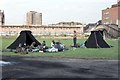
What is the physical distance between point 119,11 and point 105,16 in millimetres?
18425

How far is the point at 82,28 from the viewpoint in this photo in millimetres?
142250

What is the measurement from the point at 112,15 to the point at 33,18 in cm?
4695

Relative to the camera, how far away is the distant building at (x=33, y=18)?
16350 cm

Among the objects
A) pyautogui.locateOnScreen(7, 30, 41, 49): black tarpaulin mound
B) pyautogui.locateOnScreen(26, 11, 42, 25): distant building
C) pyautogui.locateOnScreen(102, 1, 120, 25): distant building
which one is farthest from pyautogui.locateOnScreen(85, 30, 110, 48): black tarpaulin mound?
pyautogui.locateOnScreen(26, 11, 42, 25): distant building

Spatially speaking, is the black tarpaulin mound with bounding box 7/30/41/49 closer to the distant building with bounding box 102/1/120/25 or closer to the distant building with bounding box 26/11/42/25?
the distant building with bounding box 102/1/120/25

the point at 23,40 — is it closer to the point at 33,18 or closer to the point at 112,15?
the point at 112,15

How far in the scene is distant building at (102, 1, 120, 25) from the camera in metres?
147

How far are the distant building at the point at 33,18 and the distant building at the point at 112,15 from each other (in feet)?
123

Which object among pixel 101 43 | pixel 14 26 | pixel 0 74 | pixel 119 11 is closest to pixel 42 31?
pixel 14 26

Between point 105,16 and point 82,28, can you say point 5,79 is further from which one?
point 105,16

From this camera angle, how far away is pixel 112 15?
153875 mm

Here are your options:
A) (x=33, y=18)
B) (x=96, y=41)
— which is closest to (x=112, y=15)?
(x=33, y=18)

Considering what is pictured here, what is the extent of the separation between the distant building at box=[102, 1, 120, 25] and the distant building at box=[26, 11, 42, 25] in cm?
3737

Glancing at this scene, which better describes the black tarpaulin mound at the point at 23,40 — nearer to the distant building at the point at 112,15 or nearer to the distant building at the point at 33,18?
the distant building at the point at 112,15
